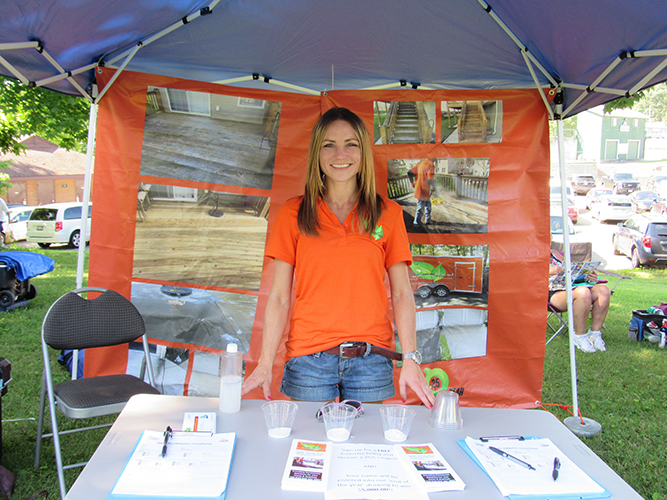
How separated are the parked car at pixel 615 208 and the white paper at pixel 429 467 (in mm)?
21492

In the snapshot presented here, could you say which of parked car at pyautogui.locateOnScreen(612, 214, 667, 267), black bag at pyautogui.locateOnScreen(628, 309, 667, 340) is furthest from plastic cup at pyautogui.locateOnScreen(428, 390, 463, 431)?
parked car at pyautogui.locateOnScreen(612, 214, 667, 267)

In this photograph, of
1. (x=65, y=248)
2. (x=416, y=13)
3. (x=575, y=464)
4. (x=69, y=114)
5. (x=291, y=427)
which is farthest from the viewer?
(x=65, y=248)

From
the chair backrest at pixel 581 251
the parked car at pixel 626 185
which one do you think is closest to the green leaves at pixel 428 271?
the chair backrest at pixel 581 251

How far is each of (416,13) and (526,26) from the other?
1.73ft

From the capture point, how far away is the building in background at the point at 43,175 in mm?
29031

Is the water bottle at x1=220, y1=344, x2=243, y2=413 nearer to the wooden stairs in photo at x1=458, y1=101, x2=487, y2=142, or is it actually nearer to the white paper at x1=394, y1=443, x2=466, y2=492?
the white paper at x1=394, y1=443, x2=466, y2=492

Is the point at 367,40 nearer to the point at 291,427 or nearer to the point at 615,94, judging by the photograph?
the point at 615,94

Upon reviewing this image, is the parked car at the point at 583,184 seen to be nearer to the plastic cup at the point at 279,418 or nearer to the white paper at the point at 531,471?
the white paper at the point at 531,471

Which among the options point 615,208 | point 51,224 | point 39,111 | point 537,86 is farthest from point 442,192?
point 615,208

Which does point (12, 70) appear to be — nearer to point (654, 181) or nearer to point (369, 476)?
point (369, 476)

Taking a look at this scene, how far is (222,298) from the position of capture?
2977 mm

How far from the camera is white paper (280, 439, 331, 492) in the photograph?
41.1 inches

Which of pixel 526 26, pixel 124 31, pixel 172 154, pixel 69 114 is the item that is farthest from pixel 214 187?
pixel 69 114

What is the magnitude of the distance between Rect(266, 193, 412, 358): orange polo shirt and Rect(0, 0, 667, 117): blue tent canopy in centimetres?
112
